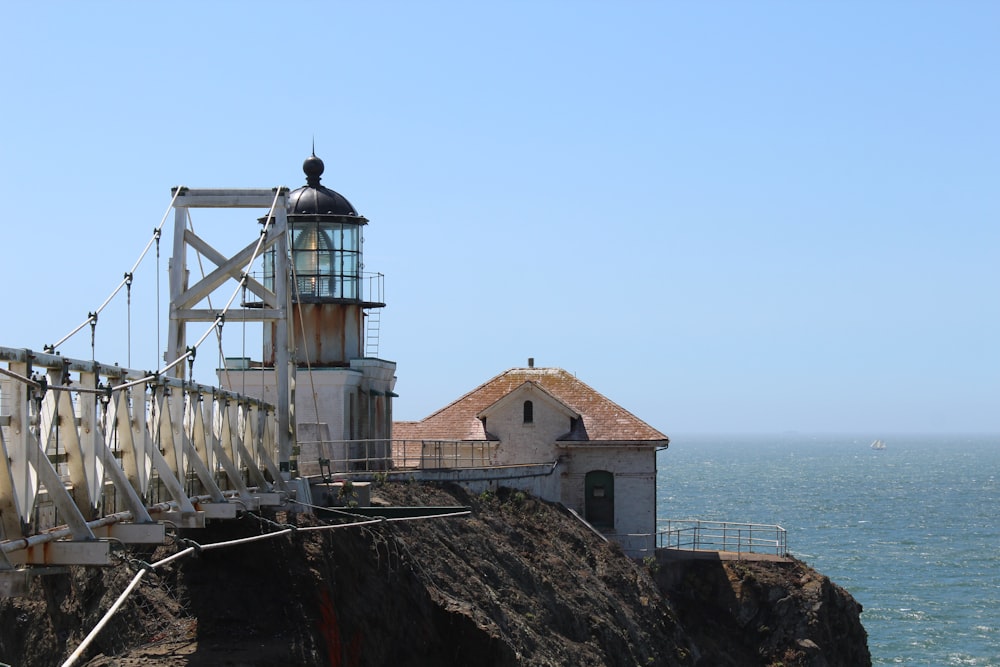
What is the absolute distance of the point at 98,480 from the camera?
46.7 ft

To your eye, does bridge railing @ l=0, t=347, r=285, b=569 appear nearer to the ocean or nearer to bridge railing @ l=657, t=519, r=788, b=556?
bridge railing @ l=657, t=519, r=788, b=556

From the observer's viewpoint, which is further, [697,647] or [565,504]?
[565,504]

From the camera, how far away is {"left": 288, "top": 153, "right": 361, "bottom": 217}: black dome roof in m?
34.0

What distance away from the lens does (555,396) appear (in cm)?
→ 4000

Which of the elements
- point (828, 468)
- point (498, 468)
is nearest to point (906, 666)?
point (498, 468)

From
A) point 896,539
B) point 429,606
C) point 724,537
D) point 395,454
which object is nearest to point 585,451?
point 724,537

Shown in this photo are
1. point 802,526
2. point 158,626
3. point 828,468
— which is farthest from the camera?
point 828,468

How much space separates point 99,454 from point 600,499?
84.7 feet

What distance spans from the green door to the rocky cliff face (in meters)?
2.43

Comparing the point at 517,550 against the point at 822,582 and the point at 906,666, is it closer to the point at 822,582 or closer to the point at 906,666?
the point at 822,582

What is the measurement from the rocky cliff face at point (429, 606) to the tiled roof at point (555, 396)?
365 cm

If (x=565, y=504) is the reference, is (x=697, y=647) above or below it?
below

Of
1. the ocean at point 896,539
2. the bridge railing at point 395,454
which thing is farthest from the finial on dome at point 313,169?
the ocean at point 896,539

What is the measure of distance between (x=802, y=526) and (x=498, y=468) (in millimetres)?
60510
